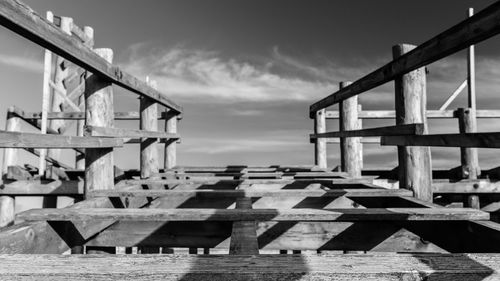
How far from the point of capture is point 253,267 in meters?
1.12

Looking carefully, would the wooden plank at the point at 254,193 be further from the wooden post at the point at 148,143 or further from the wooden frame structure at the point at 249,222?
the wooden post at the point at 148,143

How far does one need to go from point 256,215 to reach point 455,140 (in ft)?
4.21

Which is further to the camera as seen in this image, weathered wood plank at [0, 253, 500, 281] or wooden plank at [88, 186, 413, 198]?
wooden plank at [88, 186, 413, 198]

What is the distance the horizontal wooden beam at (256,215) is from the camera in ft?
6.26

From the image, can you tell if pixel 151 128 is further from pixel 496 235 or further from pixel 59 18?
pixel 59 18

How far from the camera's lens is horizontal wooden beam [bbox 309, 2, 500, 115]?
1.64 metres

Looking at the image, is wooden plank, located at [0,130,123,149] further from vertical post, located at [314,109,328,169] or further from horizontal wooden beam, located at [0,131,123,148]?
vertical post, located at [314,109,328,169]

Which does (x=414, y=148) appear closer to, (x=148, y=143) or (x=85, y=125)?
(x=85, y=125)

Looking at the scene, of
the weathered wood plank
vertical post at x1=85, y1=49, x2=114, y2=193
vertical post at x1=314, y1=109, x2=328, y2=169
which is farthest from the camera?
vertical post at x1=314, y1=109, x2=328, y2=169

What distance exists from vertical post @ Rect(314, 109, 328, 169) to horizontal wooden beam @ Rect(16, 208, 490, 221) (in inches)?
184

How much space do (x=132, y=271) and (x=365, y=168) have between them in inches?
252

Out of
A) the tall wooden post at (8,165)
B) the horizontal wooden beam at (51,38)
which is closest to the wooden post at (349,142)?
the horizontal wooden beam at (51,38)

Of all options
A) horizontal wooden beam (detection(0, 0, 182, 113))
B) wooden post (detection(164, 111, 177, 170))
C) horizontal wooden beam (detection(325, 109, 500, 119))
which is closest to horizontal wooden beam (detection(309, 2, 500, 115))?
horizontal wooden beam (detection(0, 0, 182, 113))

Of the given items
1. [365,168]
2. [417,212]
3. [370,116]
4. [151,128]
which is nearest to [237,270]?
[417,212]
